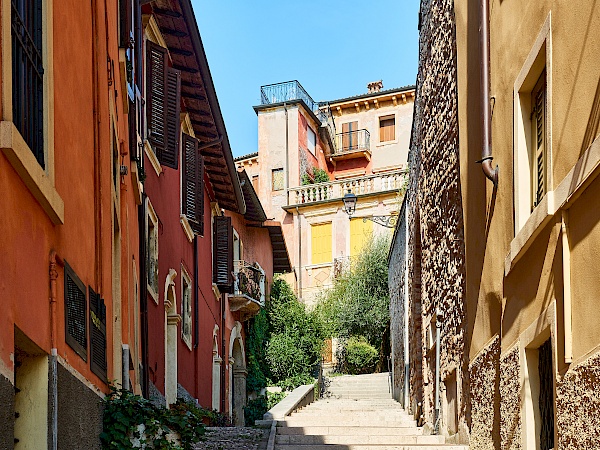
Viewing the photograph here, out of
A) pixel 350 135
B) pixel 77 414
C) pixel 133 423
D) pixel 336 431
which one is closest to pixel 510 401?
pixel 133 423

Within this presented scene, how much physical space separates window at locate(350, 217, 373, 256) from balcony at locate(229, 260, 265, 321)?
12183 mm

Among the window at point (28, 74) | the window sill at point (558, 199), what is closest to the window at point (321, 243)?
the window sill at point (558, 199)

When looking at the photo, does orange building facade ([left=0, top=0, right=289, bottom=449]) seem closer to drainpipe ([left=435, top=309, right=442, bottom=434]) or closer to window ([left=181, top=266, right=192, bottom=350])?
window ([left=181, top=266, right=192, bottom=350])

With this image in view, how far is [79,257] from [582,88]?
346 cm

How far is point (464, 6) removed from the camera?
36.0 ft

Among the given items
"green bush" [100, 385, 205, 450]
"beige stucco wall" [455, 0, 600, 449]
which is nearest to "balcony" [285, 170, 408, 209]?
"beige stucco wall" [455, 0, 600, 449]

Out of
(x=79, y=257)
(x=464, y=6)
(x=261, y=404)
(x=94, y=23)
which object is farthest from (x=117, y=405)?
(x=261, y=404)

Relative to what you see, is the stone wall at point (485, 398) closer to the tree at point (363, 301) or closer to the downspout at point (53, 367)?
the downspout at point (53, 367)

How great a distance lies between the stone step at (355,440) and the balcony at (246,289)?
13.2 m

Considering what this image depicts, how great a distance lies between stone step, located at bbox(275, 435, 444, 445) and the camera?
11741 millimetres

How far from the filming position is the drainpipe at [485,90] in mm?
9164

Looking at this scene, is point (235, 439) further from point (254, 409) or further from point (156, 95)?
point (254, 409)

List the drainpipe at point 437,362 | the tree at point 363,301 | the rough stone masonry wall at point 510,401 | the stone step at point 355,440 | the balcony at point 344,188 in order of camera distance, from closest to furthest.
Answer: the rough stone masonry wall at point 510,401 → the stone step at point 355,440 → the drainpipe at point 437,362 → the tree at point 363,301 → the balcony at point 344,188

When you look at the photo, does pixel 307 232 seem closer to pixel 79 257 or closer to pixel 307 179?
pixel 307 179
